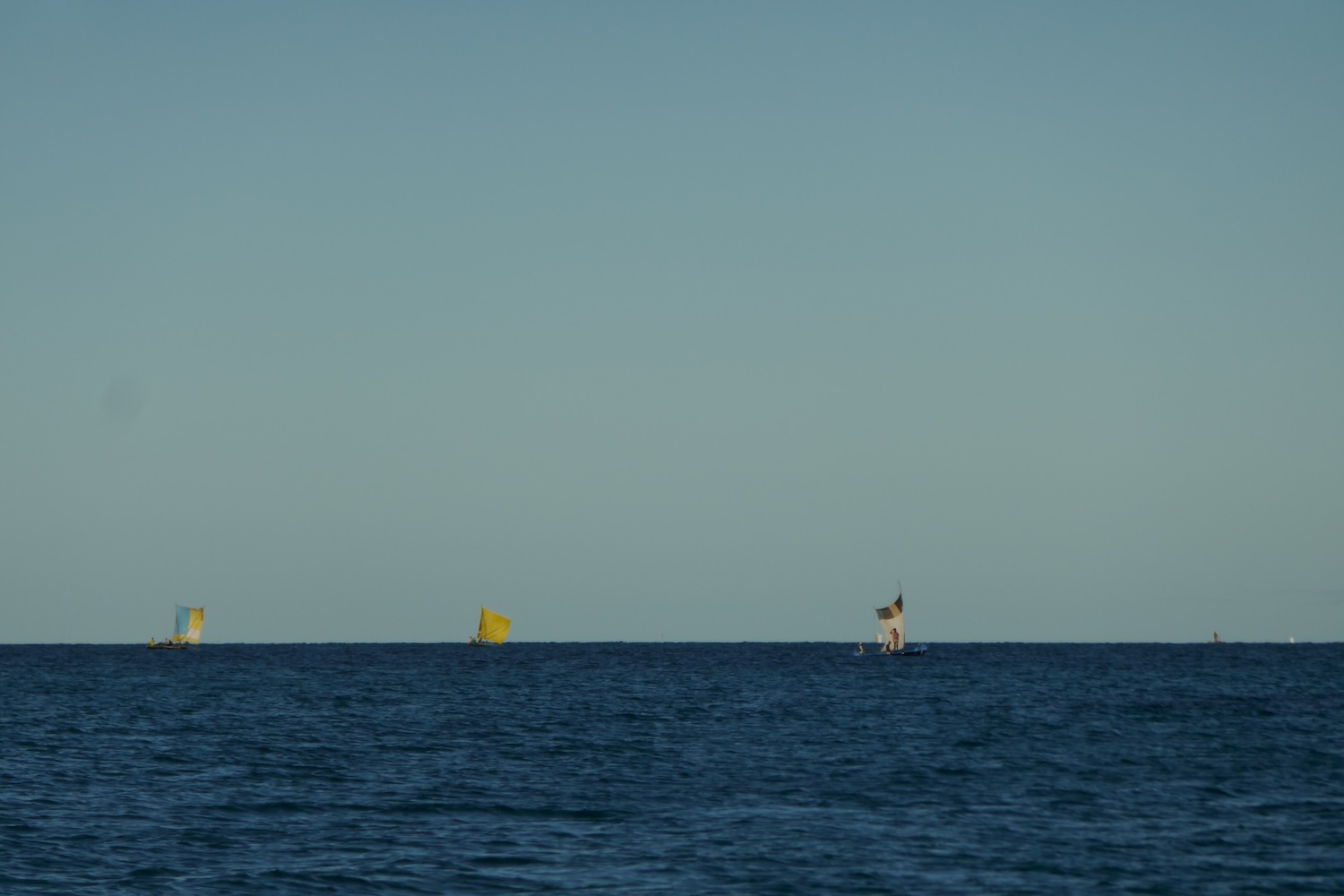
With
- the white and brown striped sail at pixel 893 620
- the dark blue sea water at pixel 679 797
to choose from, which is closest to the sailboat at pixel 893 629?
the white and brown striped sail at pixel 893 620

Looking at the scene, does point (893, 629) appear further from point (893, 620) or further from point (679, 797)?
point (679, 797)

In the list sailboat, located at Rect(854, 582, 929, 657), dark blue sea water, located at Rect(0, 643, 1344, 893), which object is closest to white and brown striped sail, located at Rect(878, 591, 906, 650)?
sailboat, located at Rect(854, 582, 929, 657)

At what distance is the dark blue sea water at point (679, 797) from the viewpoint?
108 feet

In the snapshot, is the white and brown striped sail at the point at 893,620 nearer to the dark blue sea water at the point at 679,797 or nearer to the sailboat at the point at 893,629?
the sailboat at the point at 893,629

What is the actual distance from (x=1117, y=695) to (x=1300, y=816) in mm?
57642

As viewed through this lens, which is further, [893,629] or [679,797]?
[893,629]

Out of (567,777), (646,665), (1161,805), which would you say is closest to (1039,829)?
(1161,805)

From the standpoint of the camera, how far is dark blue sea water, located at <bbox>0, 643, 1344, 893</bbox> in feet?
108

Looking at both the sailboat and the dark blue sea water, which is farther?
the sailboat

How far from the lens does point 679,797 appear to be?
45344mm

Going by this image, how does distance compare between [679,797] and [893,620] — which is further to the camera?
[893,620]

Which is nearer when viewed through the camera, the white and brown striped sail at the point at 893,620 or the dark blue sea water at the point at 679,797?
the dark blue sea water at the point at 679,797

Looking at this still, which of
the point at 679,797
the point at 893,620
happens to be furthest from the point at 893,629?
the point at 679,797

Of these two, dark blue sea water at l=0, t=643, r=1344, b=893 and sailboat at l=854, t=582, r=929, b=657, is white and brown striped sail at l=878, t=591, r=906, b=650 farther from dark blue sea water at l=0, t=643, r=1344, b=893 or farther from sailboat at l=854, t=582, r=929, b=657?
dark blue sea water at l=0, t=643, r=1344, b=893
